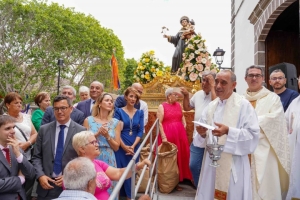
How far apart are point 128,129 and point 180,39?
465cm

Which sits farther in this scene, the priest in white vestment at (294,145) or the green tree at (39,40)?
the green tree at (39,40)

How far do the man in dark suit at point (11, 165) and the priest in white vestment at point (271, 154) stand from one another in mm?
2322

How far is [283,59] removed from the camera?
1020 centimetres

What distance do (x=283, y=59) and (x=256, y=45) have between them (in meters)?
1.04

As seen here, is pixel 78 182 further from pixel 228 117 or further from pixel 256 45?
pixel 256 45

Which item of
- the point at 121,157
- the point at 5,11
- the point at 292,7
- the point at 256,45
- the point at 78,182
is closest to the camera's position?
the point at 78,182

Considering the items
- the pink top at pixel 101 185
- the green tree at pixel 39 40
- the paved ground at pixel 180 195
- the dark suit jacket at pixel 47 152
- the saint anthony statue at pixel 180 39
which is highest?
the green tree at pixel 39 40

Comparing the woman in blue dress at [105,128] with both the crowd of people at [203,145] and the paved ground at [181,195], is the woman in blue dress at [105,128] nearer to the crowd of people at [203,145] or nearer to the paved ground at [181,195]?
the crowd of people at [203,145]

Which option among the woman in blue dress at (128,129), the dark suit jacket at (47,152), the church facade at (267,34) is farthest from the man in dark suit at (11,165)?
the church facade at (267,34)

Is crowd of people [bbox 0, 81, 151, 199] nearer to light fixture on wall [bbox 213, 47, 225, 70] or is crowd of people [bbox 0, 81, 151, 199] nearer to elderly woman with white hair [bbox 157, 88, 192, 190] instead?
elderly woman with white hair [bbox 157, 88, 192, 190]

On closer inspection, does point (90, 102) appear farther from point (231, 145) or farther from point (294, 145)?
point (294, 145)

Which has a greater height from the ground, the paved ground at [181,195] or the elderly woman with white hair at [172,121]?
the elderly woman with white hair at [172,121]

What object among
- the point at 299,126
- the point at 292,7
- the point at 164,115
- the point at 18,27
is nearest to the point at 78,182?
the point at 299,126

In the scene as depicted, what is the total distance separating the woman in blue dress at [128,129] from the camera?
469 centimetres
